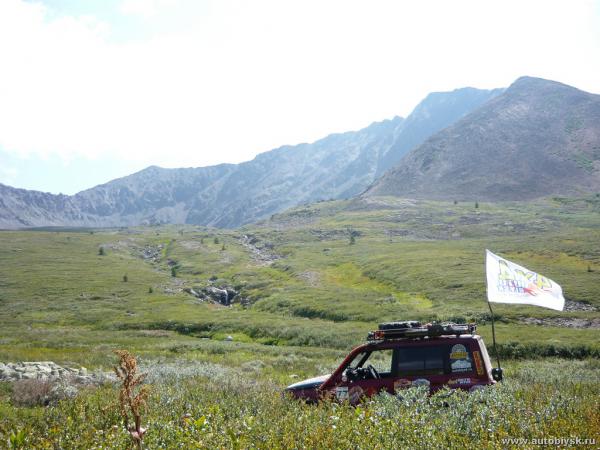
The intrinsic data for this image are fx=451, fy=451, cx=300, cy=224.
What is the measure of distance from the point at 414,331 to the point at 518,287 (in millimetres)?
3547

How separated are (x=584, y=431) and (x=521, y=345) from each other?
26067 mm

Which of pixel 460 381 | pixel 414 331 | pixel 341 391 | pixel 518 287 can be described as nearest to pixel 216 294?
pixel 341 391

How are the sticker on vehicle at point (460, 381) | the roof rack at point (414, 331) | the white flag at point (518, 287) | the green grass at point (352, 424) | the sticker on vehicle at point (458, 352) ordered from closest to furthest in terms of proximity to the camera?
the green grass at point (352, 424), the sticker on vehicle at point (460, 381), the sticker on vehicle at point (458, 352), the roof rack at point (414, 331), the white flag at point (518, 287)

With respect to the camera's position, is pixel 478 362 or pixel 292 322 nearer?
pixel 478 362

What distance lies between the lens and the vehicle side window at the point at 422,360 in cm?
1120

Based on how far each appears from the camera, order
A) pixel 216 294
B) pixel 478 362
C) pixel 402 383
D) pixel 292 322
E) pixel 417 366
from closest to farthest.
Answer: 1. pixel 478 362
2. pixel 402 383
3. pixel 417 366
4. pixel 292 322
5. pixel 216 294

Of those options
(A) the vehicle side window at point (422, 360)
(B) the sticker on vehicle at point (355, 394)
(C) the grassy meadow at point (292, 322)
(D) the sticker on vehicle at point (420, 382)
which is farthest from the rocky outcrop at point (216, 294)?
(D) the sticker on vehicle at point (420, 382)

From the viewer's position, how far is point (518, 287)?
12570mm

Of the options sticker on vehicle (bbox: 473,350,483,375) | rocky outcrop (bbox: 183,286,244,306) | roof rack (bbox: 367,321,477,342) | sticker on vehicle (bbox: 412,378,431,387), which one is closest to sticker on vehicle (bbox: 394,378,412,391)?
sticker on vehicle (bbox: 412,378,431,387)

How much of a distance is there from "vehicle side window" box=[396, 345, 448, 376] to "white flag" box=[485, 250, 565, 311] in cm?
221

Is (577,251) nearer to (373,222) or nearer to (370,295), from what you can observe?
(370,295)

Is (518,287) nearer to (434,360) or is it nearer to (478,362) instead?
(478,362)

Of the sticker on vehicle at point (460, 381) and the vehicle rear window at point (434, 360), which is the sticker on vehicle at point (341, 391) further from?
the sticker on vehicle at point (460, 381)

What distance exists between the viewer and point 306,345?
36938mm
